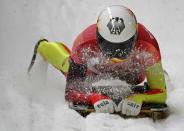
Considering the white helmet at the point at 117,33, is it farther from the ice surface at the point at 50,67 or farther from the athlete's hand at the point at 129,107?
the ice surface at the point at 50,67

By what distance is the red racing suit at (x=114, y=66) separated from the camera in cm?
500

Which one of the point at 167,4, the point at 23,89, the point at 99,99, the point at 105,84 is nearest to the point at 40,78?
the point at 23,89

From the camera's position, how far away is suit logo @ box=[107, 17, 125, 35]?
15.3 ft

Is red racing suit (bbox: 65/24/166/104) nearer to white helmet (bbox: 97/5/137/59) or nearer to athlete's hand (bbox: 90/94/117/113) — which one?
athlete's hand (bbox: 90/94/117/113)

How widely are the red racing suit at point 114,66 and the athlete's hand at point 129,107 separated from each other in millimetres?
147

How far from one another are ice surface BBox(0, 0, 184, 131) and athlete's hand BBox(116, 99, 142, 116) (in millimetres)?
94

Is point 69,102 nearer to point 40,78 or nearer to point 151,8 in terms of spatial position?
point 40,78

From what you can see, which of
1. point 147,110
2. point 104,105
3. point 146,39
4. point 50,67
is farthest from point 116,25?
point 50,67

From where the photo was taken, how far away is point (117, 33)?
4625 millimetres

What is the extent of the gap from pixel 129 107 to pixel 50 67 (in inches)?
91.4

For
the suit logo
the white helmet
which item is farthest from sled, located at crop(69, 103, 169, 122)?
the suit logo

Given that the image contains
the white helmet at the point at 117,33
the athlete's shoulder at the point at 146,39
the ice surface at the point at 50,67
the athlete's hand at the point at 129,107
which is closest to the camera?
the ice surface at the point at 50,67

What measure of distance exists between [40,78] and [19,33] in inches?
76.6

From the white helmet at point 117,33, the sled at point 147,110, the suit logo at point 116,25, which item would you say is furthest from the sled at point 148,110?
the suit logo at point 116,25
